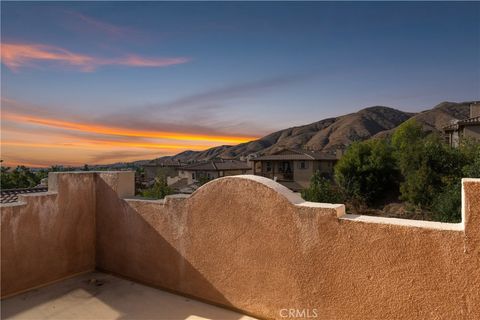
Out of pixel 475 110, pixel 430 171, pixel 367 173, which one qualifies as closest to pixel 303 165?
pixel 367 173

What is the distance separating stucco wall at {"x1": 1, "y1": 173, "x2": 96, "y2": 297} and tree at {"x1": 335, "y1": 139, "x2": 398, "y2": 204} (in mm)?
25372

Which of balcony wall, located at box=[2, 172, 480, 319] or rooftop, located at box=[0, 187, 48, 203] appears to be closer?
balcony wall, located at box=[2, 172, 480, 319]

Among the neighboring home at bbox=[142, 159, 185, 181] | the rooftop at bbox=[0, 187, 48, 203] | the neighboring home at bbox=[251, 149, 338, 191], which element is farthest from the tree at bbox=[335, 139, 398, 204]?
the neighboring home at bbox=[142, 159, 185, 181]

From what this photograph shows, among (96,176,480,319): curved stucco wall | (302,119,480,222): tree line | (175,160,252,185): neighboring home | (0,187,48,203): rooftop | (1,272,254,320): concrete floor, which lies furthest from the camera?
(175,160,252,185): neighboring home

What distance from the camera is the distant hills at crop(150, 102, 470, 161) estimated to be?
88.2m

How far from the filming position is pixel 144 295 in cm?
491

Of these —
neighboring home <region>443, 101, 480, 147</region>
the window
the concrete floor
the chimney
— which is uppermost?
the chimney

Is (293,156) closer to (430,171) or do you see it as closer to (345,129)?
(430,171)

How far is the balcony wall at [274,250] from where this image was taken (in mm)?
2949

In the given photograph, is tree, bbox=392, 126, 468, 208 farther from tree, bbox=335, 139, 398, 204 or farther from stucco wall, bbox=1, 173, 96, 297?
stucco wall, bbox=1, 173, 96, 297

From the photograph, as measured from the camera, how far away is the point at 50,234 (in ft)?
17.7

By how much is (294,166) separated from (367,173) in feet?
38.6

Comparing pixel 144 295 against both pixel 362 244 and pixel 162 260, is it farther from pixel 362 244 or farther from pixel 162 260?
pixel 362 244

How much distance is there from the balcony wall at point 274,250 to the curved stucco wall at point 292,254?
1 cm
